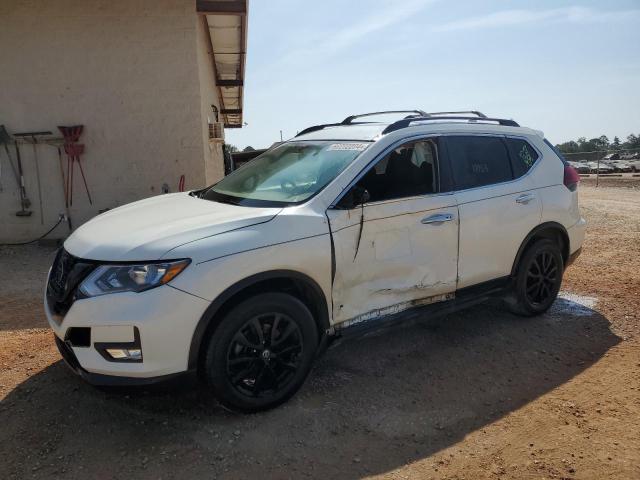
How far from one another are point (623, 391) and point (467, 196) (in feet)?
5.74

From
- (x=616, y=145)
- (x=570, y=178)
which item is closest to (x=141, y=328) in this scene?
(x=570, y=178)

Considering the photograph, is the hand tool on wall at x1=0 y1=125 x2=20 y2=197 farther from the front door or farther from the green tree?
the green tree

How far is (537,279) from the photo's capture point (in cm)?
459

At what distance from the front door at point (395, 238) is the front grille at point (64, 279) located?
1526mm

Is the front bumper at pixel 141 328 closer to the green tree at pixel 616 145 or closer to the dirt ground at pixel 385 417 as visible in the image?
the dirt ground at pixel 385 417

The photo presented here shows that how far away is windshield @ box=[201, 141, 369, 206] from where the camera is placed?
3.42m

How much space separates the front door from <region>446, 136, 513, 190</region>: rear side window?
0.67 ft

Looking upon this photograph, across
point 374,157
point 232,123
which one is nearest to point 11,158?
point 374,157

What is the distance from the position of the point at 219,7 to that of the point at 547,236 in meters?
6.98

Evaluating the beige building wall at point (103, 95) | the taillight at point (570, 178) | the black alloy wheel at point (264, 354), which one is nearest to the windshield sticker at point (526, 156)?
the taillight at point (570, 178)

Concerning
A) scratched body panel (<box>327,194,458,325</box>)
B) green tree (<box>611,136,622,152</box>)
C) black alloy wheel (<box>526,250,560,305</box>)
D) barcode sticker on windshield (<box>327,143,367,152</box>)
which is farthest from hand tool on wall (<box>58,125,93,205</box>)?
green tree (<box>611,136,622,152</box>)

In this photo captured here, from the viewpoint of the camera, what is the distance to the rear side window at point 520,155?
4.41m

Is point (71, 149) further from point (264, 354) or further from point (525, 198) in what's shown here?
point (525, 198)

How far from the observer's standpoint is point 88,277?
9.06ft
